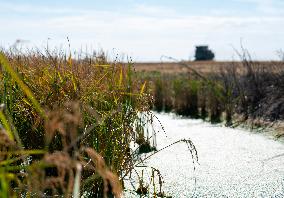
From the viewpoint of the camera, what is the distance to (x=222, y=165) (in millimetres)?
2811

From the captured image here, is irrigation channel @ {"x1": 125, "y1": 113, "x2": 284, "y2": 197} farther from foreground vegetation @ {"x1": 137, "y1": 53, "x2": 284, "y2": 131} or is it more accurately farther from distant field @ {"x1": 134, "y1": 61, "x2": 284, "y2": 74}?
distant field @ {"x1": 134, "y1": 61, "x2": 284, "y2": 74}

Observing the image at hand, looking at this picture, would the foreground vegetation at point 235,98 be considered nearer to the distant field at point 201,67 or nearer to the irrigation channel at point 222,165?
the distant field at point 201,67

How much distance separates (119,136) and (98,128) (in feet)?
0.42

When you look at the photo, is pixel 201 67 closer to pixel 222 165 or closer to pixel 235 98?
pixel 235 98

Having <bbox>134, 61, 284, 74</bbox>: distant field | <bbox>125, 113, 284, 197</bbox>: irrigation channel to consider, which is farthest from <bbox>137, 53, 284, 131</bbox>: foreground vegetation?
<bbox>125, 113, 284, 197</bbox>: irrigation channel

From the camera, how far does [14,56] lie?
267 centimetres

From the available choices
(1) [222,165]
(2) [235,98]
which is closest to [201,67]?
(2) [235,98]

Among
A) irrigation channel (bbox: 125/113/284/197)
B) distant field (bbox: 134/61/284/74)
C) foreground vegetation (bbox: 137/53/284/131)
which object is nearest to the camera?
irrigation channel (bbox: 125/113/284/197)

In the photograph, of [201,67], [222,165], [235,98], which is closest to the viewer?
[222,165]

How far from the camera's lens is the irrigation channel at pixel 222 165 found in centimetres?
227

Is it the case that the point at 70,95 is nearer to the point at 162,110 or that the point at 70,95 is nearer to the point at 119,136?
the point at 119,136

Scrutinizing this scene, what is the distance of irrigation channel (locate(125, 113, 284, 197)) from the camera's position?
2.27 m

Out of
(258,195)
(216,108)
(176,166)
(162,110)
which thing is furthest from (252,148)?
(162,110)

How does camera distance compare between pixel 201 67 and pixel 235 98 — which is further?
pixel 201 67
